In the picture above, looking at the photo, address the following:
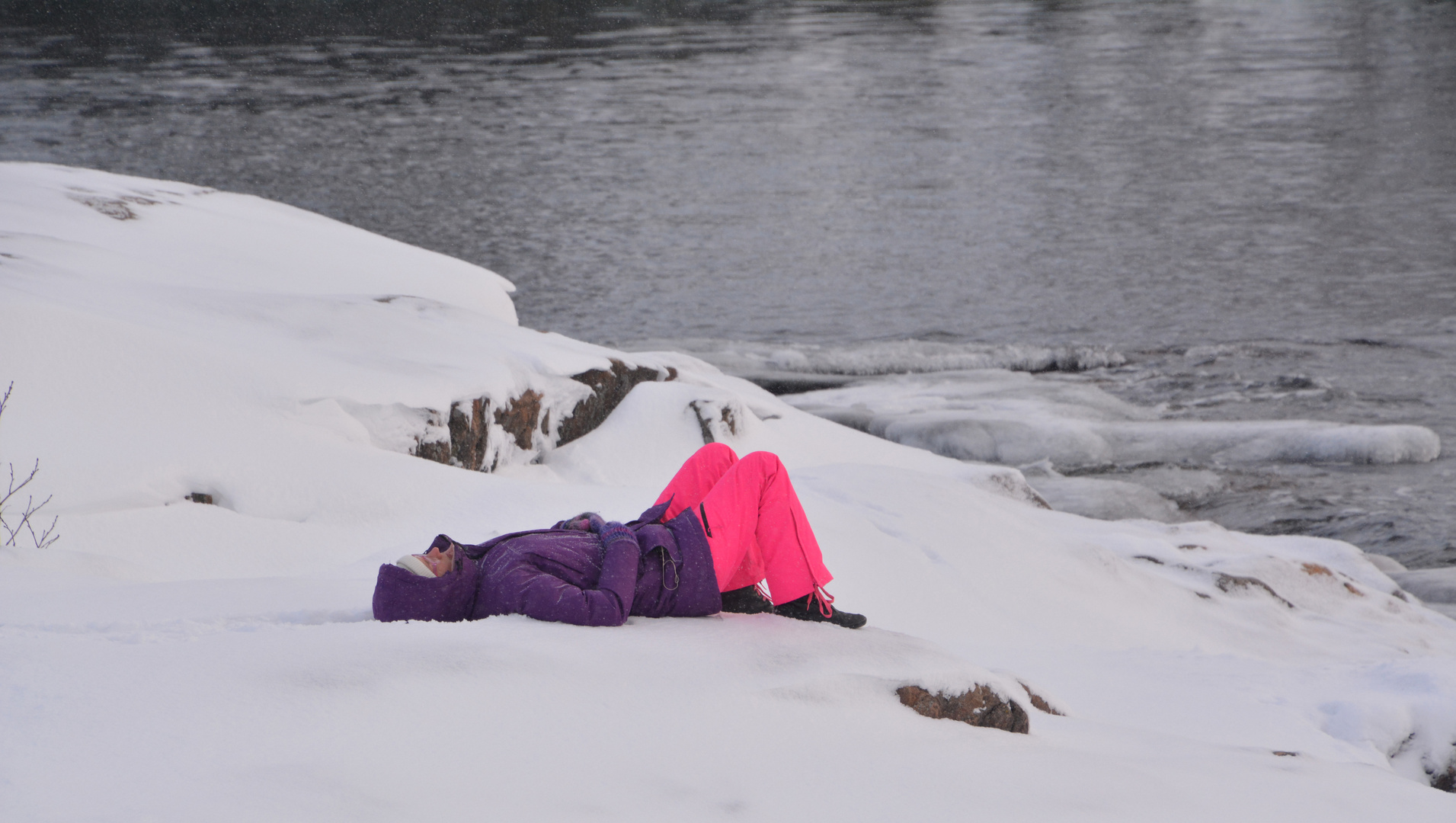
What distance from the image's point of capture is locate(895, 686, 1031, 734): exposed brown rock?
2.87m

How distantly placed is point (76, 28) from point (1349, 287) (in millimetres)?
44234

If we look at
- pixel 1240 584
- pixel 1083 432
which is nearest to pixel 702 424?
pixel 1240 584

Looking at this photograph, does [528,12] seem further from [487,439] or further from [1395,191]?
[487,439]

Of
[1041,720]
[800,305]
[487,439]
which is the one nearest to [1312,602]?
[1041,720]

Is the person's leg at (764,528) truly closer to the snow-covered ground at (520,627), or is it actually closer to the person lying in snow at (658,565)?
the person lying in snow at (658,565)

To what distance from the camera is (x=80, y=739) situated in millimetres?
2082

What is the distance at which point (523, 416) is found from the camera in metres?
6.12

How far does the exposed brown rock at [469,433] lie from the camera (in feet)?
18.5

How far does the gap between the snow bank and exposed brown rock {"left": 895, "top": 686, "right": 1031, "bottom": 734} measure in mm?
6275

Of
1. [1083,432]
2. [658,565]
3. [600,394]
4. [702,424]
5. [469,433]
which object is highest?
[658,565]

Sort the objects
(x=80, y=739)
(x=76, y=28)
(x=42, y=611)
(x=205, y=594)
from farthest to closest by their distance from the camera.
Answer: (x=76, y=28)
(x=205, y=594)
(x=42, y=611)
(x=80, y=739)

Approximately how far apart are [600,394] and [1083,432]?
4.53m

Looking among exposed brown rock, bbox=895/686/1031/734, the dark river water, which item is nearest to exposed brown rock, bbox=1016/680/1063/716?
exposed brown rock, bbox=895/686/1031/734

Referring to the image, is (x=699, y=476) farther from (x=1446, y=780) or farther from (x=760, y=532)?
(x=1446, y=780)
